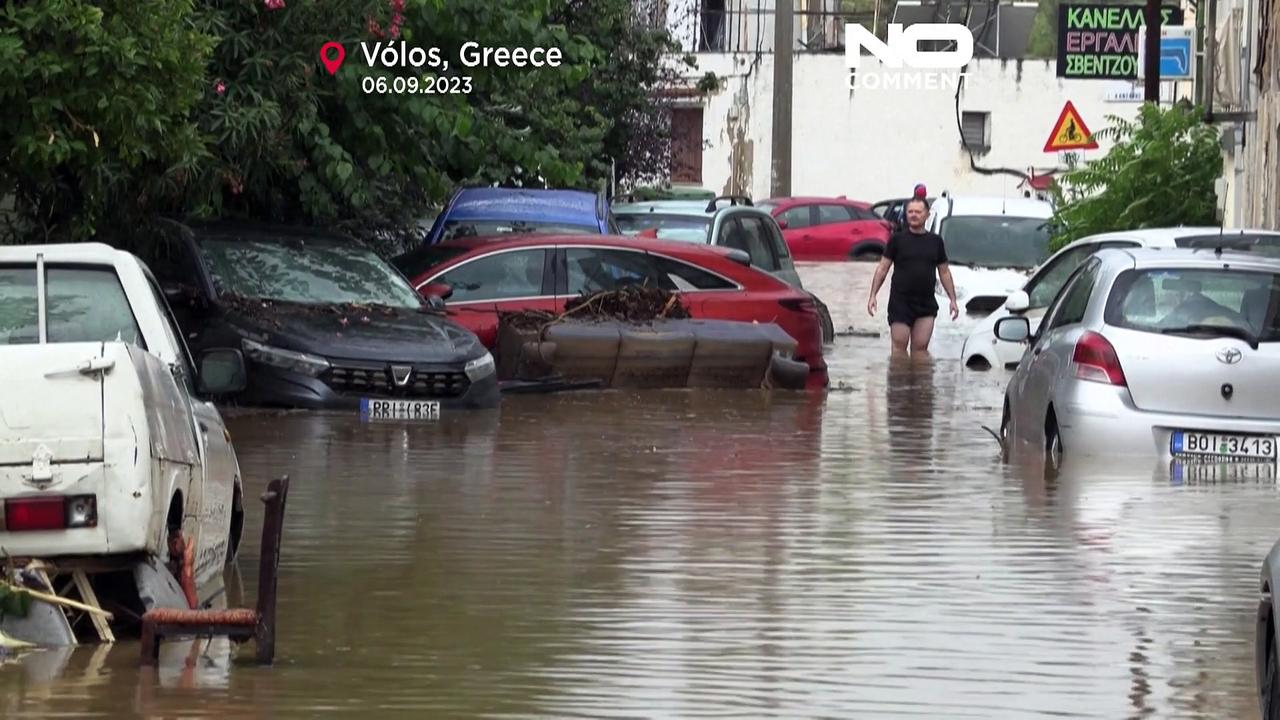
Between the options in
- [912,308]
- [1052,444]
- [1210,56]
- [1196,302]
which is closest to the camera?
[1196,302]

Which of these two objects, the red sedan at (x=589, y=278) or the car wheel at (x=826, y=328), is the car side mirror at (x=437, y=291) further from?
the car wheel at (x=826, y=328)

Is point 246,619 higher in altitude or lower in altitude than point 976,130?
lower

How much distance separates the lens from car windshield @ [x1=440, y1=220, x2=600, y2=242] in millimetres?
22625

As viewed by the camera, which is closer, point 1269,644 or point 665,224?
point 1269,644

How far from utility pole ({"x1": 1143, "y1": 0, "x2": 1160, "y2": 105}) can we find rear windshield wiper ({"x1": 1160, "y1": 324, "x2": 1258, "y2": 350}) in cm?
1727

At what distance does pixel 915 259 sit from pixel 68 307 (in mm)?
14506

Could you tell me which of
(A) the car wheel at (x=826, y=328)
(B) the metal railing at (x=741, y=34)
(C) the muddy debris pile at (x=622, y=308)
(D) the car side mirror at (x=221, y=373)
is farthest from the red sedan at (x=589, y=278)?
(B) the metal railing at (x=741, y=34)

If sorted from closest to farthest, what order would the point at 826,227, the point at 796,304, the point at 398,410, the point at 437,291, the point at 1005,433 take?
the point at 1005,433 < the point at 398,410 < the point at 437,291 < the point at 796,304 < the point at 826,227

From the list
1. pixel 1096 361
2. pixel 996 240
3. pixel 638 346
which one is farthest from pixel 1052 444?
pixel 996 240

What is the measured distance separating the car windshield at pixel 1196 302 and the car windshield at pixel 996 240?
13.8m

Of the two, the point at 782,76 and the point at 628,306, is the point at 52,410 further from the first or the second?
the point at 782,76

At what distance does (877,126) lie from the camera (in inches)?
2276

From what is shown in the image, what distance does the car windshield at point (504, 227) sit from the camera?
2262 centimetres

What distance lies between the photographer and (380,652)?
8680 millimetres
